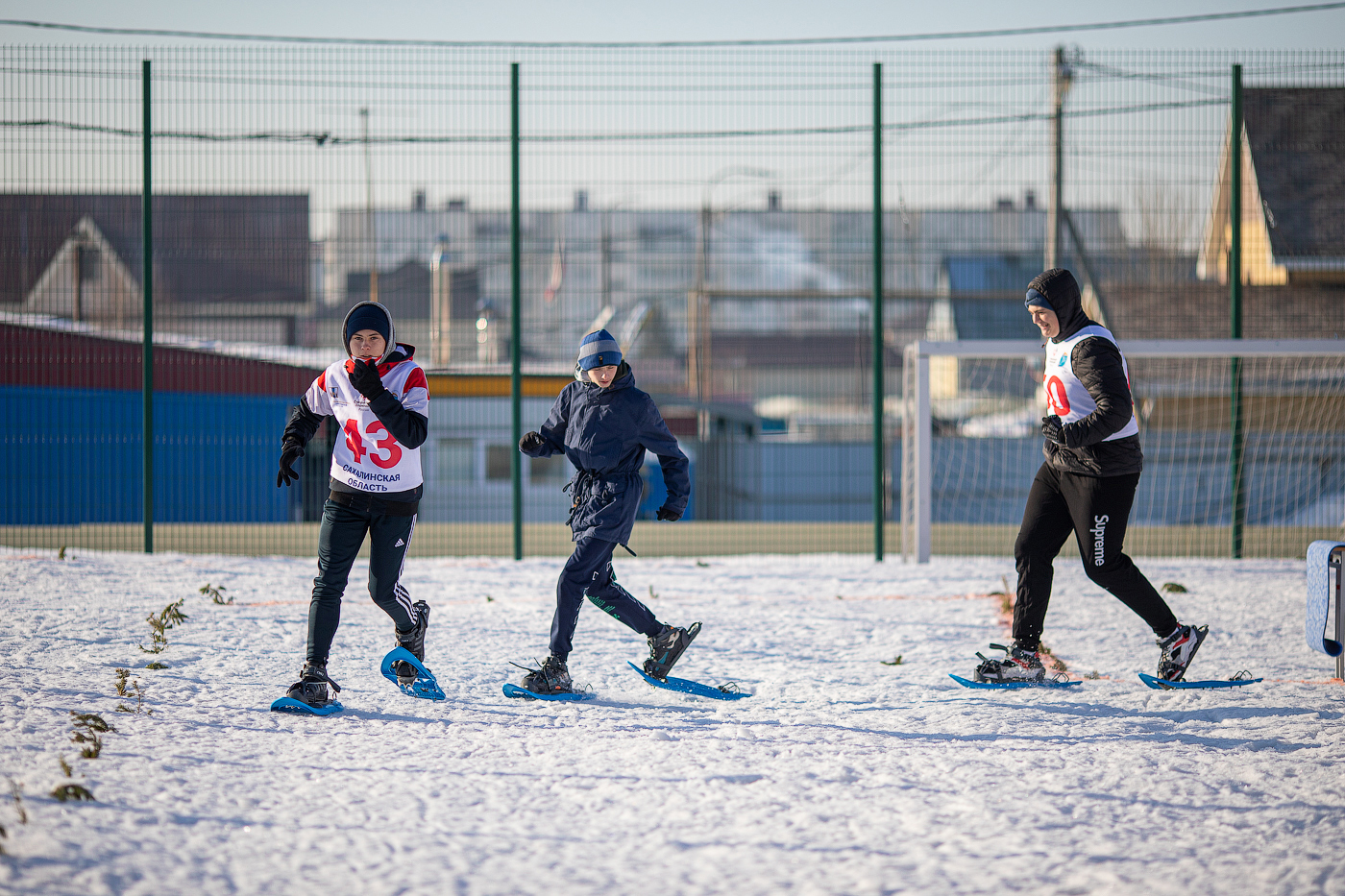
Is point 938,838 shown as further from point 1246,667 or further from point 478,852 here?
point 1246,667

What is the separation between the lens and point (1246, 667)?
5281mm

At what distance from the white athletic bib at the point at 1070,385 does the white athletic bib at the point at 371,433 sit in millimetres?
2661

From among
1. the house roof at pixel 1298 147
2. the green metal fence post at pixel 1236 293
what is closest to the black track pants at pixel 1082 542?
the green metal fence post at pixel 1236 293

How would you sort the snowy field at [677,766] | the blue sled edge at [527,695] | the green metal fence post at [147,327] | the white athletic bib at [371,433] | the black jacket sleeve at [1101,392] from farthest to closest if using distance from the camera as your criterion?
the green metal fence post at [147,327], the blue sled edge at [527,695], the black jacket sleeve at [1101,392], the white athletic bib at [371,433], the snowy field at [677,766]

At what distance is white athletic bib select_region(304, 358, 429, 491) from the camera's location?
14.4 ft

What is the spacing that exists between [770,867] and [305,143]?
25.1ft

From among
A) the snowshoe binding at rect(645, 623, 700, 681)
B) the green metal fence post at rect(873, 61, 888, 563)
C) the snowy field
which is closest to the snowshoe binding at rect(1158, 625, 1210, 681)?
the snowy field

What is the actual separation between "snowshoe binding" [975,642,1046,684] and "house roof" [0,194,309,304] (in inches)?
260

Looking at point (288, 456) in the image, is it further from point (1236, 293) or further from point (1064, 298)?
point (1236, 293)

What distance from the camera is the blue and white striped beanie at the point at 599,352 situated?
15.1 feet

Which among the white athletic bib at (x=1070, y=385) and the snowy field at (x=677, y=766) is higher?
the white athletic bib at (x=1070, y=385)

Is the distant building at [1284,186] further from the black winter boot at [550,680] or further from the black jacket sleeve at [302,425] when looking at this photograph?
the black jacket sleeve at [302,425]

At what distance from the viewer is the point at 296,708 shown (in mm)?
4285

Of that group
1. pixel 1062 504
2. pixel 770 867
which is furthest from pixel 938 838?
pixel 1062 504
